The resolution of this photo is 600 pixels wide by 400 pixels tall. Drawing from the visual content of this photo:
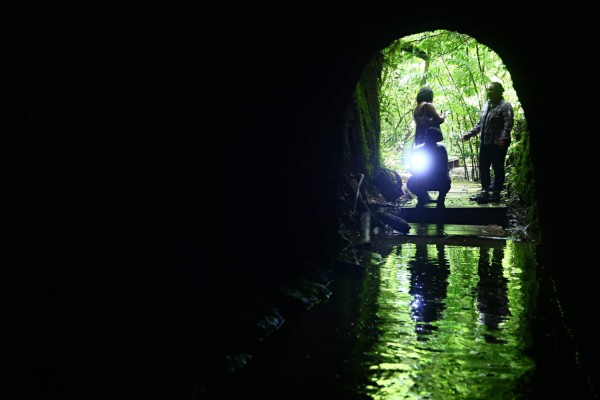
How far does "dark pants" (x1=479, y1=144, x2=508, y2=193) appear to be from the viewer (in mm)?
10398

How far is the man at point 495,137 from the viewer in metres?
10.2

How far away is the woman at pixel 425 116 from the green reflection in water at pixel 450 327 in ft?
13.1

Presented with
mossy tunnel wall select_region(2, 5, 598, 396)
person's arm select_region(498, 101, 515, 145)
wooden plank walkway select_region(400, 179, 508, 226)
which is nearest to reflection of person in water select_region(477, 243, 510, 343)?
mossy tunnel wall select_region(2, 5, 598, 396)

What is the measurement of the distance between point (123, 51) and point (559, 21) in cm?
313

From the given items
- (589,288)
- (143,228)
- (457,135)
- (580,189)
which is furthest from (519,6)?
(457,135)

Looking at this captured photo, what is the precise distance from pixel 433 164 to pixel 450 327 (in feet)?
21.3

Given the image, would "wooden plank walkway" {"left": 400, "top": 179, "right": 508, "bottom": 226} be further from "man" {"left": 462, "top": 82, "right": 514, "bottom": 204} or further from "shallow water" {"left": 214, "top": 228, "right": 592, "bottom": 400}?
"shallow water" {"left": 214, "top": 228, "right": 592, "bottom": 400}

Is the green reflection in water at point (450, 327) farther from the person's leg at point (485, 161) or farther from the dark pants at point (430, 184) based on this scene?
the person's leg at point (485, 161)

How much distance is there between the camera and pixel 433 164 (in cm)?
989

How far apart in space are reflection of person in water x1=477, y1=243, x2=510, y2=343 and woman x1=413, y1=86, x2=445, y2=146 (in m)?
3.73

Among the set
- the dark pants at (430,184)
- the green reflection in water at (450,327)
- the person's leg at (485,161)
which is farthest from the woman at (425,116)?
the green reflection in water at (450,327)

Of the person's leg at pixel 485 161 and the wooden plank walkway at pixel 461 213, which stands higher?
Result: the person's leg at pixel 485 161

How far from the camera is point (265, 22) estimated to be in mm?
4129

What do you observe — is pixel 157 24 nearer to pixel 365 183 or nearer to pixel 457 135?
pixel 365 183
